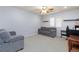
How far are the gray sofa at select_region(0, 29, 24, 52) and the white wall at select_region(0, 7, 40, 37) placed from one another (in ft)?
0.43

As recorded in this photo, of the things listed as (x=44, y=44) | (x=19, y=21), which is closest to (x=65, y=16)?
(x=44, y=44)

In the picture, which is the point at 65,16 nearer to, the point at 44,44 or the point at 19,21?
the point at 44,44

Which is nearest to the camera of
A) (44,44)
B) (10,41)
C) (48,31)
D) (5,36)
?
(5,36)

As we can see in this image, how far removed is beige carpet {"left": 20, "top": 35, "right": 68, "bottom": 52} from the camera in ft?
8.20

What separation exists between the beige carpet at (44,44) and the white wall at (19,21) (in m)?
0.21

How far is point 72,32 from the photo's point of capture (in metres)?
2.50

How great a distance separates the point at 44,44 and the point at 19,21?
1022 millimetres

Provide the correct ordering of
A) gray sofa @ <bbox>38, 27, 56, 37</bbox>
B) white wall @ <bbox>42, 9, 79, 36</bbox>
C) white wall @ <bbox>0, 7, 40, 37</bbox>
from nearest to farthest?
white wall @ <bbox>0, 7, 40, 37</bbox>
white wall @ <bbox>42, 9, 79, 36</bbox>
gray sofa @ <bbox>38, 27, 56, 37</bbox>

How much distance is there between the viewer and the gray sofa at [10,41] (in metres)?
2.25

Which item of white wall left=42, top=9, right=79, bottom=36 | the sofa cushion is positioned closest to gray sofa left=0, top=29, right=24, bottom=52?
the sofa cushion

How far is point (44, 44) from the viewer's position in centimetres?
270

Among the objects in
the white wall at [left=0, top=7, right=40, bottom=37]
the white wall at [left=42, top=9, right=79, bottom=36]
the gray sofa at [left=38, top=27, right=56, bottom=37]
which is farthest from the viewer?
the gray sofa at [left=38, top=27, right=56, bottom=37]

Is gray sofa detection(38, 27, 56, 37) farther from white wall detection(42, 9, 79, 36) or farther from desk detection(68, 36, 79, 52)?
desk detection(68, 36, 79, 52)
